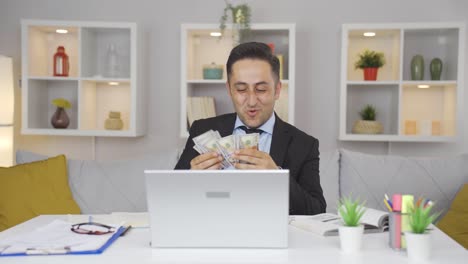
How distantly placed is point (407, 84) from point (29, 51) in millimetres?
2727

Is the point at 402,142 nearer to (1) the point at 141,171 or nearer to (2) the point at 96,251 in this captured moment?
(1) the point at 141,171

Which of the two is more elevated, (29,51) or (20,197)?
(29,51)

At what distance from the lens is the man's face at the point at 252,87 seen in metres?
2.28

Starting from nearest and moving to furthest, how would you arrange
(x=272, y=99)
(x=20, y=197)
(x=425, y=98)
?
(x=272, y=99), (x=20, y=197), (x=425, y=98)

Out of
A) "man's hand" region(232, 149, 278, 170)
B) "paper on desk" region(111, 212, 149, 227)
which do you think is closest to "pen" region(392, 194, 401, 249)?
"man's hand" region(232, 149, 278, 170)

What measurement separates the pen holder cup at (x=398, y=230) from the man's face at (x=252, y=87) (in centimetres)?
94

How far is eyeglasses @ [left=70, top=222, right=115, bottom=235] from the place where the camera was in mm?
1658

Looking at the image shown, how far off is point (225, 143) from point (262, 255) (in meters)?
0.44

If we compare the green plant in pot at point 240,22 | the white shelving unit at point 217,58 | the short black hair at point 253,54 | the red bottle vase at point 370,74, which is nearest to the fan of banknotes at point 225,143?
the short black hair at point 253,54

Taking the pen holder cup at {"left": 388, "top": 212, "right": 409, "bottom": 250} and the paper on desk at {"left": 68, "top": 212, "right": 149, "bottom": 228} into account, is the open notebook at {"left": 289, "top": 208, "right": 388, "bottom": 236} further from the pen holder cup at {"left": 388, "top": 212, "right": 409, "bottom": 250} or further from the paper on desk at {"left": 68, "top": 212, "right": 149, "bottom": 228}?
the paper on desk at {"left": 68, "top": 212, "right": 149, "bottom": 228}

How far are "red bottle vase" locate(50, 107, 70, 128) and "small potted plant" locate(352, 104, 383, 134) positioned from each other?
213 centimetres

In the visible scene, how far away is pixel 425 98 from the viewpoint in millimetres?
3998

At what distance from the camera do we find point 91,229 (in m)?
1.71

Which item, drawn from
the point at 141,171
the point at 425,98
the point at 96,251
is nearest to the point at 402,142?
the point at 425,98
